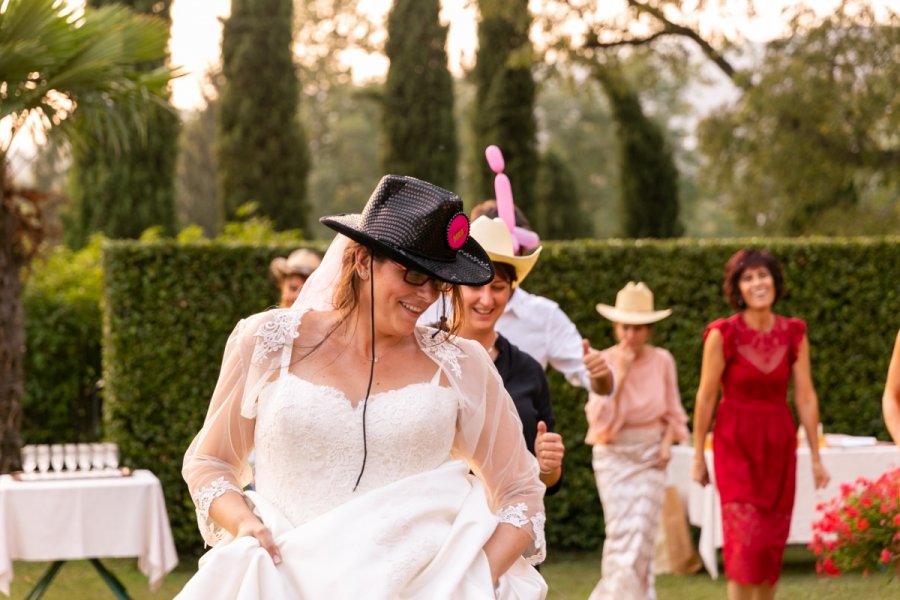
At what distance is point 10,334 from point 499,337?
6100mm

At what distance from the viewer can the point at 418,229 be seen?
141 inches

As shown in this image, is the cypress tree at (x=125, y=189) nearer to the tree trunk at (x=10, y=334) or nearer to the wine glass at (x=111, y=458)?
the tree trunk at (x=10, y=334)

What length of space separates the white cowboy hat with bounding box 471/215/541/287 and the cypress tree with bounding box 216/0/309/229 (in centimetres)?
2020

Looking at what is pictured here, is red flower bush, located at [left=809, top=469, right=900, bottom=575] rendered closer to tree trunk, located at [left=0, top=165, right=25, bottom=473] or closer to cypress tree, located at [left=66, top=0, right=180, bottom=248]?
tree trunk, located at [left=0, top=165, right=25, bottom=473]

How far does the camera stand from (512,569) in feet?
12.6

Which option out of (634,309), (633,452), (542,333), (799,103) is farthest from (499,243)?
(799,103)

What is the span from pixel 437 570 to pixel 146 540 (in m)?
5.24

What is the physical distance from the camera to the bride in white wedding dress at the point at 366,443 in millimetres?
3451

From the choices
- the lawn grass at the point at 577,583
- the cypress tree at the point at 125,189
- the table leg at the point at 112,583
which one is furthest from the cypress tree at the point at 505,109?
the table leg at the point at 112,583

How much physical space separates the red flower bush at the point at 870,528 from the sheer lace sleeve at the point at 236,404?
140 inches

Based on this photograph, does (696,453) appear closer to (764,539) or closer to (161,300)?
(764,539)

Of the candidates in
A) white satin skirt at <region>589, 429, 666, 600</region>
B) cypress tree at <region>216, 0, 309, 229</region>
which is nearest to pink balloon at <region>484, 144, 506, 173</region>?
white satin skirt at <region>589, 429, 666, 600</region>

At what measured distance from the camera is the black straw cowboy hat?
140 inches

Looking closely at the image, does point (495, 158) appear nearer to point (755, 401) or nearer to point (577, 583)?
point (755, 401)
